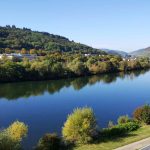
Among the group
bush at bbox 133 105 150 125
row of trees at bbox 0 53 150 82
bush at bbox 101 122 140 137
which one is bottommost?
bush at bbox 101 122 140 137

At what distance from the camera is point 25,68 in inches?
3044

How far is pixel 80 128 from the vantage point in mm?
24047

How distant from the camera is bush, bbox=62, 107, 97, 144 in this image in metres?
24.0

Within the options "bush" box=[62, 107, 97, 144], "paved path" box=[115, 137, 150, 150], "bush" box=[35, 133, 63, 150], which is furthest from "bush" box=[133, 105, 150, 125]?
"bush" box=[35, 133, 63, 150]

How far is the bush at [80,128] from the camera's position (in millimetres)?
23953

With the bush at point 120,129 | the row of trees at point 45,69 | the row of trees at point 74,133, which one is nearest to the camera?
the row of trees at point 74,133

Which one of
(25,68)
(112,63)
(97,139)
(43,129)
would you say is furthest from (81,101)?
(112,63)

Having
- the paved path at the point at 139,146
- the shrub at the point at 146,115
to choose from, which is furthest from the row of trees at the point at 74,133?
the shrub at the point at 146,115

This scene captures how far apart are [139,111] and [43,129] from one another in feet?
27.7

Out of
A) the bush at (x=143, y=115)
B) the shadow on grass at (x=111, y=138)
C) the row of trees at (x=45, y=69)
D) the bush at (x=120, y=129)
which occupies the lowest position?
the shadow on grass at (x=111, y=138)

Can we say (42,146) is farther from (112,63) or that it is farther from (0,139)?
(112,63)

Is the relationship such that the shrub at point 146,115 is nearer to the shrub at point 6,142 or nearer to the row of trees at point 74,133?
the row of trees at point 74,133

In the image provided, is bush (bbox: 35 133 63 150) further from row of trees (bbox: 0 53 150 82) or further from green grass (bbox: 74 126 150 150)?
row of trees (bbox: 0 53 150 82)

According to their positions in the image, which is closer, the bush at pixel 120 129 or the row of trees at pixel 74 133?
the row of trees at pixel 74 133
